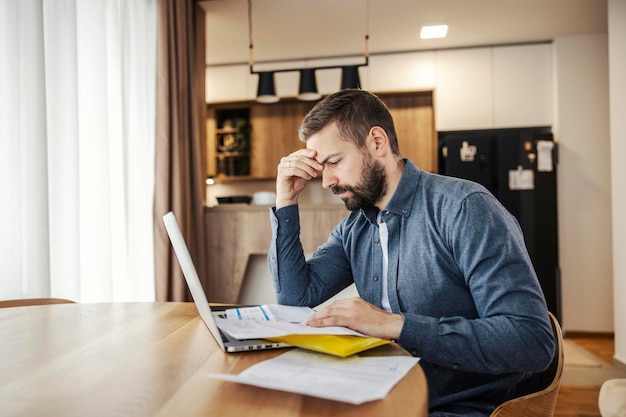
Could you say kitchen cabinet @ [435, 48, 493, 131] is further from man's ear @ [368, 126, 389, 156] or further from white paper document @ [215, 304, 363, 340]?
white paper document @ [215, 304, 363, 340]

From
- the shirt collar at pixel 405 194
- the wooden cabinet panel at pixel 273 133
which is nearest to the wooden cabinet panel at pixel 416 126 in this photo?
the wooden cabinet panel at pixel 273 133

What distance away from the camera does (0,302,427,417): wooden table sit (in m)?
0.63

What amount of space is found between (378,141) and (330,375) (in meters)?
0.78

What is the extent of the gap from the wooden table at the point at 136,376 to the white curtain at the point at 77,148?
2.99 feet

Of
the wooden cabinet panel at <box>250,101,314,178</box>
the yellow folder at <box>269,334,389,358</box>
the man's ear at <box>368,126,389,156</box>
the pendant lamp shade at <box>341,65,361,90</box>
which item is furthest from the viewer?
the wooden cabinet panel at <box>250,101,314,178</box>

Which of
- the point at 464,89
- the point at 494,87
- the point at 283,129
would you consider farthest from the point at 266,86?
the point at 494,87

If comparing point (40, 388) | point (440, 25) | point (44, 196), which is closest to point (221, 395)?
point (40, 388)

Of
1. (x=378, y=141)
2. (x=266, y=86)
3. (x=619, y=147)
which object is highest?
(x=266, y=86)

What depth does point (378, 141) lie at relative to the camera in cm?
136

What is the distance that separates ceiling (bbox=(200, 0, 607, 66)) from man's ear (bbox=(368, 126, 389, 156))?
8.79ft

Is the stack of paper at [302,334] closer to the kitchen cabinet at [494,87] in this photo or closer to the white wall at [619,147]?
the white wall at [619,147]

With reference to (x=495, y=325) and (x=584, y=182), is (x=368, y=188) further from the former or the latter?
(x=584, y=182)

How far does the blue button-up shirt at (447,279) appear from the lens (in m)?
0.94

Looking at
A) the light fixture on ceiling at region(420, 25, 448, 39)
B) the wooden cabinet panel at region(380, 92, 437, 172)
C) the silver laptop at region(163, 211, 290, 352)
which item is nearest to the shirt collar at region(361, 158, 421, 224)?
the silver laptop at region(163, 211, 290, 352)
